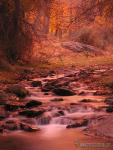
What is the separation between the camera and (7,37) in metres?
28.1

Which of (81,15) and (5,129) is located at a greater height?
(81,15)

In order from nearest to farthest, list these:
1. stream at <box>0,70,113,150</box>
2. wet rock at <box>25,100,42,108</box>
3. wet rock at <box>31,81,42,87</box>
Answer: stream at <box>0,70,113,150</box> < wet rock at <box>25,100,42,108</box> < wet rock at <box>31,81,42,87</box>

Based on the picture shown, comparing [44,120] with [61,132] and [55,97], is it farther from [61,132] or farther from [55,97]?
[55,97]

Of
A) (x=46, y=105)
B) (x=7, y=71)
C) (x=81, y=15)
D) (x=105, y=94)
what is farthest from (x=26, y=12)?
(x=46, y=105)

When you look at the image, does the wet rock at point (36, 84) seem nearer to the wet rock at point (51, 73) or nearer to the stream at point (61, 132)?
the stream at point (61, 132)

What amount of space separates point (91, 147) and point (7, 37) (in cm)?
1683

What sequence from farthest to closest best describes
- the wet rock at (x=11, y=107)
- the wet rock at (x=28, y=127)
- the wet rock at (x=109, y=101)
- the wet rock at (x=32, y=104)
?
the wet rock at (x=109, y=101)
the wet rock at (x=32, y=104)
the wet rock at (x=11, y=107)
the wet rock at (x=28, y=127)

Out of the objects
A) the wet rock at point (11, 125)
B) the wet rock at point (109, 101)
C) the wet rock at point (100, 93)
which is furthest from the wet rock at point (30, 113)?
the wet rock at point (100, 93)

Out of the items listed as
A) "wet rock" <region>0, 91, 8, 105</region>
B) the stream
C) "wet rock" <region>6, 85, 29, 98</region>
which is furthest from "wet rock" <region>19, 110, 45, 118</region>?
"wet rock" <region>6, 85, 29, 98</region>

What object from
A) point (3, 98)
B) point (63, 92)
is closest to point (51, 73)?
point (63, 92)

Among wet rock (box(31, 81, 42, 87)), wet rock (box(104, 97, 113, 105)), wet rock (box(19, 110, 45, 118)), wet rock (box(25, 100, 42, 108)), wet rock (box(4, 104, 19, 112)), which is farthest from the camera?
wet rock (box(31, 81, 42, 87))

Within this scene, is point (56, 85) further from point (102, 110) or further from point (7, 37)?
point (102, 110)

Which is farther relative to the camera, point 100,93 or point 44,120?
point 100,93

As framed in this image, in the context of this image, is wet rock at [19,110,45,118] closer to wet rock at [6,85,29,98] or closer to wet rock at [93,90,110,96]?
wet rock at [6,85,29,98]
